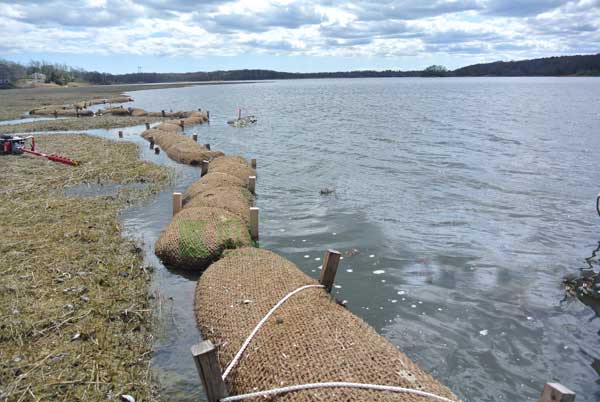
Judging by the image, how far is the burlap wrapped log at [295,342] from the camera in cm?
567

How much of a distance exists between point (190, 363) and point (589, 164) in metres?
27.8

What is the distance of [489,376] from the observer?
8164 mm

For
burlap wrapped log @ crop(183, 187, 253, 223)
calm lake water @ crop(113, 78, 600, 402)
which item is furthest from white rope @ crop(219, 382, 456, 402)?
burlap wrapped log @ crop(183, 187, 253, 223)

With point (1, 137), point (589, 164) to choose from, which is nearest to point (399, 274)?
point (589, 164)

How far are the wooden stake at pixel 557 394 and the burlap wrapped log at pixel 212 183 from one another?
13891 mm

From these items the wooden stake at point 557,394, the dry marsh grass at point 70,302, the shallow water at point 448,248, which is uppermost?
the wooden stake at point 557,394

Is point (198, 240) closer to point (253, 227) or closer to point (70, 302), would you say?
point (253, 227)

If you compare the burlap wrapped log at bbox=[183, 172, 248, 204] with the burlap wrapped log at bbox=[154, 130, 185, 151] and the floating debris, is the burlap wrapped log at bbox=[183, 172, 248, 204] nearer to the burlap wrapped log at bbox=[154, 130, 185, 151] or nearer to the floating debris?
the burlap wrapped log at bbox=[154, 130, 185, 151]

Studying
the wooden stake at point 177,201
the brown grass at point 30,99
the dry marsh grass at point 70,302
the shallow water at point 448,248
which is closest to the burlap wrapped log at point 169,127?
the shallow water at point 448,248

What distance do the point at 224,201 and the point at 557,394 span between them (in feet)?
39.3

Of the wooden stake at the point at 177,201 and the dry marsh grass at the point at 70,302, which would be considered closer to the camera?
the dry marsh grass at the point at 70,302

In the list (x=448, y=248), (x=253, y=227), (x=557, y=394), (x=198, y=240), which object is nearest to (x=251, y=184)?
(x=253, y=227)

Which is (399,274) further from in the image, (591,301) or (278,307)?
(278,307)

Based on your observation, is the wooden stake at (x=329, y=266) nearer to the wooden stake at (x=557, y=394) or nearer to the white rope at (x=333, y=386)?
the white rope at (x=333, y=386)
